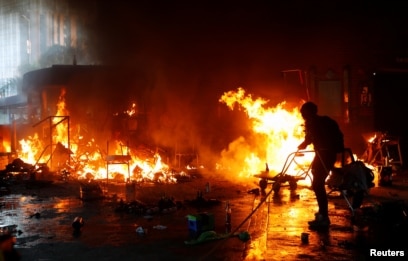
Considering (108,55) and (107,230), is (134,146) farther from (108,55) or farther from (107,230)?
(107,230)

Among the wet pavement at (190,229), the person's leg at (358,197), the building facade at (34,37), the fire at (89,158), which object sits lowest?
the wet pavement at (190,229)

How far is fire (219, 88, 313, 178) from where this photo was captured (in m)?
16.8

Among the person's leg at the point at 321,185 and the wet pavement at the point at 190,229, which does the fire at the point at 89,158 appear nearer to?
the wet pavement at the point at 190,229

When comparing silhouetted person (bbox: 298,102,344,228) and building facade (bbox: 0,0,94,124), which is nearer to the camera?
silhouetted person (bbox: 298,102,344,228)

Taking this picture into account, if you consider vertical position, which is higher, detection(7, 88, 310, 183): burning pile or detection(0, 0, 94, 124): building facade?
detection(0, 0, 94, 124): building facade

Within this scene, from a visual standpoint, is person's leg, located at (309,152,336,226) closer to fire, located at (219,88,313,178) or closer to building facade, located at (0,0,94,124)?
fire, located at (219,88,313,178)

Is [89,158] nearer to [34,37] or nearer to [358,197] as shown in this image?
[358,197]

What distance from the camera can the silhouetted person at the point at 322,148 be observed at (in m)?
8.36

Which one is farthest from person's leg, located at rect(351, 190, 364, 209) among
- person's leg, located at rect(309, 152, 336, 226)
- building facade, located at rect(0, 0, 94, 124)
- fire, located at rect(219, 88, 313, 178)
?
building facade, located at rect(0, 0, 94, 124)

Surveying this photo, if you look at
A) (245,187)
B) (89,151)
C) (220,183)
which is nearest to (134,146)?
(89,151)

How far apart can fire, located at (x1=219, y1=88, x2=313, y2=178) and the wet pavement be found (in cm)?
457

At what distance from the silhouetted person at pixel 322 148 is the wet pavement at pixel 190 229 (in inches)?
23.5

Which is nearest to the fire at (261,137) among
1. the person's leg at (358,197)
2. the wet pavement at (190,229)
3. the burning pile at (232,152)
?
the burning pile at (232,152)

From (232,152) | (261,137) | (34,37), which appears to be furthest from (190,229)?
(34,37)
